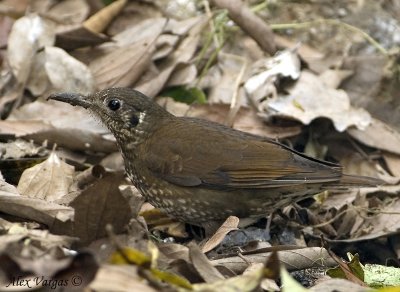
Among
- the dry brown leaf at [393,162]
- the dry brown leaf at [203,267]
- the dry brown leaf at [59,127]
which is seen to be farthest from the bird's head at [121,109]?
the dry brown leaf at [393,162]

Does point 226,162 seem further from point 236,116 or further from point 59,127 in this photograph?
A: point 59,127

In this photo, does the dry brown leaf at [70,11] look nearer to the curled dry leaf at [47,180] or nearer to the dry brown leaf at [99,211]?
the curled dry leaf at [47,180]

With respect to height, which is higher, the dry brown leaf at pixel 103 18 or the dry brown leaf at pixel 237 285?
the dry brown leaf at pixel 237 285

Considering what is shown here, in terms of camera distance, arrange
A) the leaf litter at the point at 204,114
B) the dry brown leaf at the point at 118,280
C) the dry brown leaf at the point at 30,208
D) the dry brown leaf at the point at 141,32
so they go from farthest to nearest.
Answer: the dry brown leaf at the point at 141,32 < the dry brown leaf at the point at 30,208 < the leaf litter at the point at 204,114 < the dry brown leaf at the point at 118,280

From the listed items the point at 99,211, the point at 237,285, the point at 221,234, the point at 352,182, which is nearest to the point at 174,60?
the point at 352,182

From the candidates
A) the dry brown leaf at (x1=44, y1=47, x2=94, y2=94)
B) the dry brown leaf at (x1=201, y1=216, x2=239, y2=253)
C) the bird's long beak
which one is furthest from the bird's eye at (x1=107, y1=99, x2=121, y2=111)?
the dry brown leaf at (x1=201, y1=216, x2=239, y2=253)
